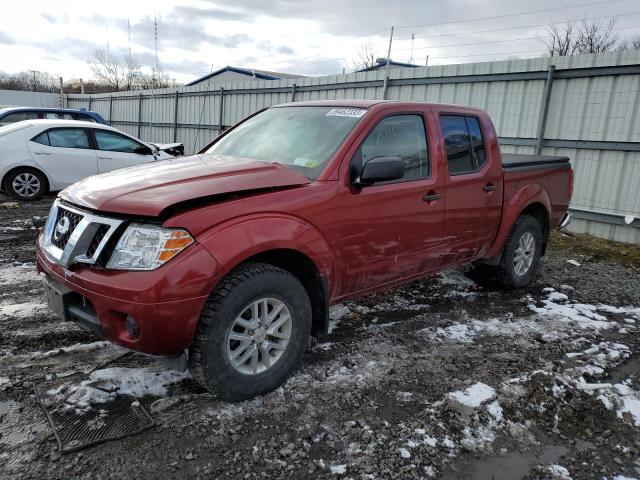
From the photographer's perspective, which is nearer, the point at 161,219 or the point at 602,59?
the point at 161,219

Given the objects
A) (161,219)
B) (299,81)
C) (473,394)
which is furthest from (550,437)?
(299,81)

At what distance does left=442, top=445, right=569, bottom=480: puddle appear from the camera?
255cm

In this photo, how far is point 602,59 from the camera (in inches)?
310

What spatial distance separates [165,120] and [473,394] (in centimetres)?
1790

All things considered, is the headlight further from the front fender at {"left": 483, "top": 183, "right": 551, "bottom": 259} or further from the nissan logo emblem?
the front fender at {"left": 483, "top": 183, "right": 551, "bottom": 259}

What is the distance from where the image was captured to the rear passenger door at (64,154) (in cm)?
903

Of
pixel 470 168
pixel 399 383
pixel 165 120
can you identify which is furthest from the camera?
pixel 165 120

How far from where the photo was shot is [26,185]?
9.05 metres

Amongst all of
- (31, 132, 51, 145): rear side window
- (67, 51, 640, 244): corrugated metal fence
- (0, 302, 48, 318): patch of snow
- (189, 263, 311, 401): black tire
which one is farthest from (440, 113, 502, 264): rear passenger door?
(31, 132, 51, 145): rear side window

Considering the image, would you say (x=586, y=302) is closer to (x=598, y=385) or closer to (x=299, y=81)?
(x=598, y=385)

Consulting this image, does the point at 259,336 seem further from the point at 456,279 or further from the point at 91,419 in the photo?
the point at 456,279

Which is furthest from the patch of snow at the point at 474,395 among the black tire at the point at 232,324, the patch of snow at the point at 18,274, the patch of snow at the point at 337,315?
the patch of snow at the point at 18,274

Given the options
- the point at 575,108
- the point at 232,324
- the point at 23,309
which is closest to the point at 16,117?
the point at 23,309

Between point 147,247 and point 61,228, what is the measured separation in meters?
0.84
